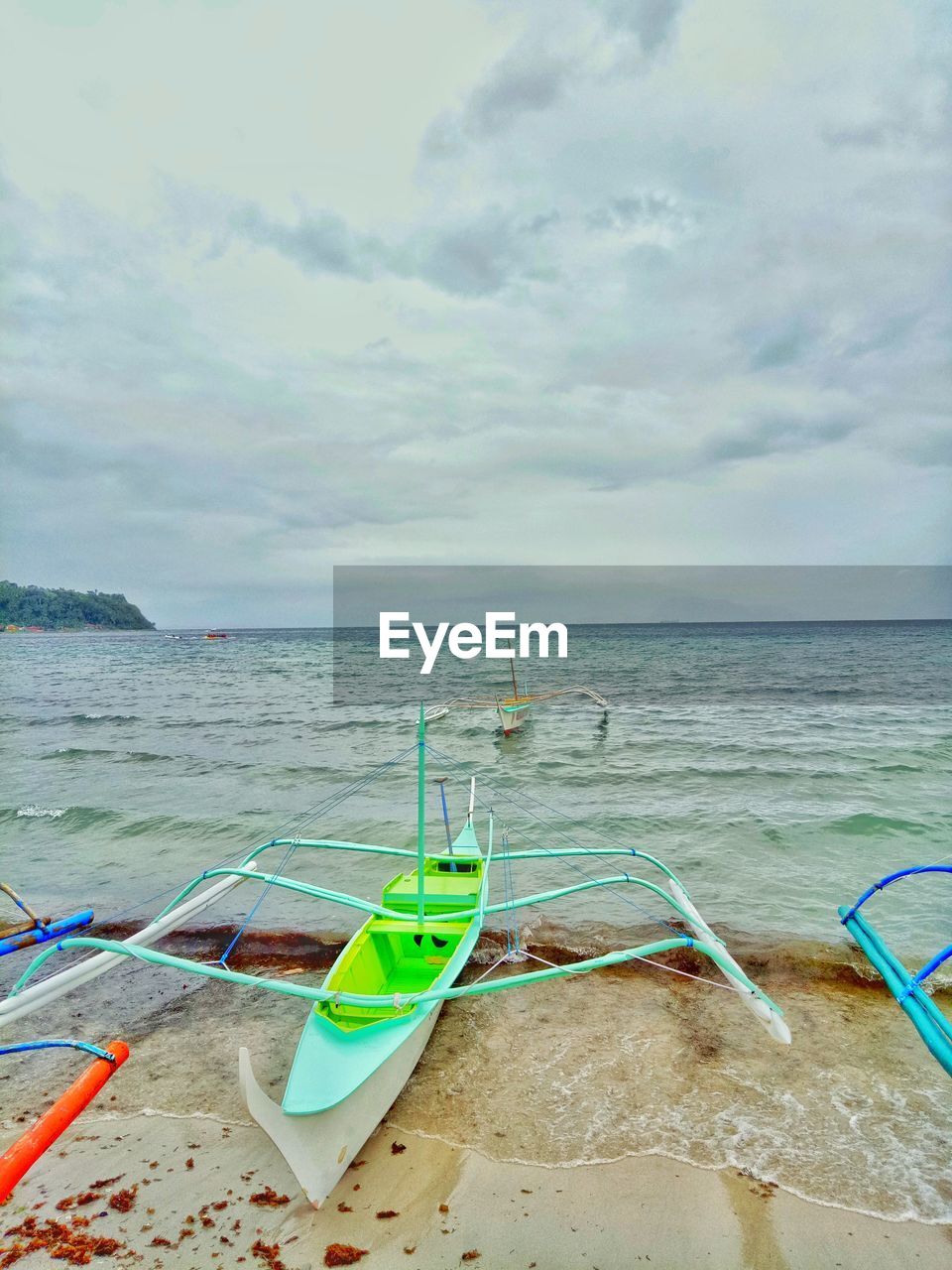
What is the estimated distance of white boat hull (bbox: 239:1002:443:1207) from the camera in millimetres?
4980

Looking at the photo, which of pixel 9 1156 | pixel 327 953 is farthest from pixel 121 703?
pixel 9 1156

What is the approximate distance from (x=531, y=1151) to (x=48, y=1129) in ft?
14.6

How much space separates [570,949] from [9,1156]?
26.6ft

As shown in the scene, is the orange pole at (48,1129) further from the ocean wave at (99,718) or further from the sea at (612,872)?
the ocean wave at (99,718)

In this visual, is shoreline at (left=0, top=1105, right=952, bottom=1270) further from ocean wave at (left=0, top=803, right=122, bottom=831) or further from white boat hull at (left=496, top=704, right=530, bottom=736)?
white boat hull at (left=496, top=704, right=530, bottom=736)

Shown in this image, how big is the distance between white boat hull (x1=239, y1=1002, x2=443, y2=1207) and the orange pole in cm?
249

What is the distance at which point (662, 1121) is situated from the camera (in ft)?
19.5

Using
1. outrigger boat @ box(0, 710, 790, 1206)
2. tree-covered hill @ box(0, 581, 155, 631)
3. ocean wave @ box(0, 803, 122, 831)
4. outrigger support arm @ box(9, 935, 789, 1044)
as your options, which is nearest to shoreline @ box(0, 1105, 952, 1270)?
outrigger boat @ box(0, 710, 790, 1206)

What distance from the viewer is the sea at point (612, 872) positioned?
5992 mm

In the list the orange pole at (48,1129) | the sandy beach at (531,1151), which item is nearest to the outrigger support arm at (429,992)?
the sandy beach at (531,1151)

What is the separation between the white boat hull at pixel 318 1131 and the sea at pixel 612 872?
0.88m

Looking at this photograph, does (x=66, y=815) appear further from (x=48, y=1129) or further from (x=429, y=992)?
(x=48, y=1129)

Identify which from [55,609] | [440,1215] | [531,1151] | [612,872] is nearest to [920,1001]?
[531,1151]

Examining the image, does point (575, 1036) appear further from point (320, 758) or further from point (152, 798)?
point (320, 758)
